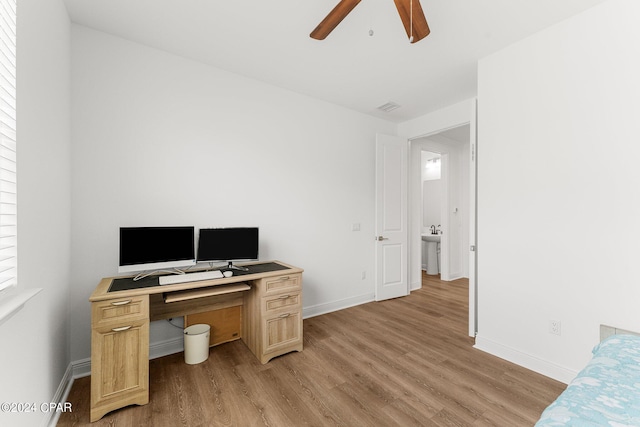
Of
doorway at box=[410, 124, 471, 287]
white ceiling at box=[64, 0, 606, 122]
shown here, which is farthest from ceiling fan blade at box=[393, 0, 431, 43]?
doorway at box=[410, 124, 471, 287]

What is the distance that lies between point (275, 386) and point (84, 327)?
160 cm

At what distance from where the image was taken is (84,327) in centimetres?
222

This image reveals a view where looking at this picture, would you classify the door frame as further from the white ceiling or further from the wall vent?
the wall vent

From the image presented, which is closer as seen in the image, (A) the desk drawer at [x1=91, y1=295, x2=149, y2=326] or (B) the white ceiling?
(A) the desk drawer at [x1=91, y1=295, x2=149, y2=326]

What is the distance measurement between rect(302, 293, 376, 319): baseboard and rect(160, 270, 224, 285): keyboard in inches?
57.4

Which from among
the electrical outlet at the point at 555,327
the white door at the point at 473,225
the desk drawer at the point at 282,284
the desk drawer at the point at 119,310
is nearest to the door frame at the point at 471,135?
the white door at the point at 473,225

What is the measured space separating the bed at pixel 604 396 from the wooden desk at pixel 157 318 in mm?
1983

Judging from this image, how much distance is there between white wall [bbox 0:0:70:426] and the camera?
1.28 metres

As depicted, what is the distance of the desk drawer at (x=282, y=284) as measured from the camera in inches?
98.5

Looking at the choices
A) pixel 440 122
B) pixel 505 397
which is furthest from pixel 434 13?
pixel 505 397

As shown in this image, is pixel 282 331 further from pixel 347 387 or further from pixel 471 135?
pixel 471 135

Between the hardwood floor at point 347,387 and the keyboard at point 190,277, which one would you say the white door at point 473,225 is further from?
the keyboard at point 190,277

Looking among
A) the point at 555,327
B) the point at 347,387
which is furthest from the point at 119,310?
the point at 555,327

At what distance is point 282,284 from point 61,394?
167cm
